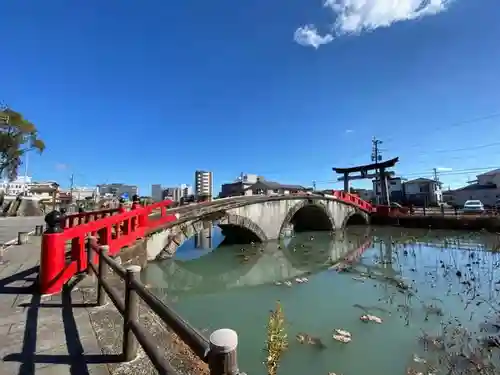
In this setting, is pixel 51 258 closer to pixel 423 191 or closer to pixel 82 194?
pixel 423 191

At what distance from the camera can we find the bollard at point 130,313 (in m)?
2.54

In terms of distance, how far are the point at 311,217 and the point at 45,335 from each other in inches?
906

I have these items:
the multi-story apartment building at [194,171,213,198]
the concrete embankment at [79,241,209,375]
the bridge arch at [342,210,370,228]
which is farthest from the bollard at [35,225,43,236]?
the multi-story apartment building at [194,171,213,198]

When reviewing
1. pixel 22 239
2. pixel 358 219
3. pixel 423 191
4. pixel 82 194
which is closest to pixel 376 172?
pixel 358 219

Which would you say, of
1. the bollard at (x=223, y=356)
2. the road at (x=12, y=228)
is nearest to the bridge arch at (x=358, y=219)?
the road at (x=12, y=228)

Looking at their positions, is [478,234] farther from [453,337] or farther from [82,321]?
[82,321]

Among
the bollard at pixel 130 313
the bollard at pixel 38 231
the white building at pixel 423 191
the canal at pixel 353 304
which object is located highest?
the white building at pixel 423 191

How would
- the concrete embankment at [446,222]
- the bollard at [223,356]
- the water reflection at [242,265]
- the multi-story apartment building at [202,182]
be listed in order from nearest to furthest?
the bollard at [223,356]
the water reflection at [242,265]
the concrete embankment at [446,222]
the multi-story apartment building at [202,182]

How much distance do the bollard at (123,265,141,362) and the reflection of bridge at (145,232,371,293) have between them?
6104mm

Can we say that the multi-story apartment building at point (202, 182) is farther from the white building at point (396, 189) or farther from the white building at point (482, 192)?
the white building at point (482, 192)

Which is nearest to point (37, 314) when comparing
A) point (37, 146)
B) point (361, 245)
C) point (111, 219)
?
point (111, 219)

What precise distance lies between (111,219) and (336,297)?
19.6ft

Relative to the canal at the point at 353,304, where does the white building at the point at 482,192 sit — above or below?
above

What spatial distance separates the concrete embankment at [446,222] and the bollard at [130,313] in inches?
944
